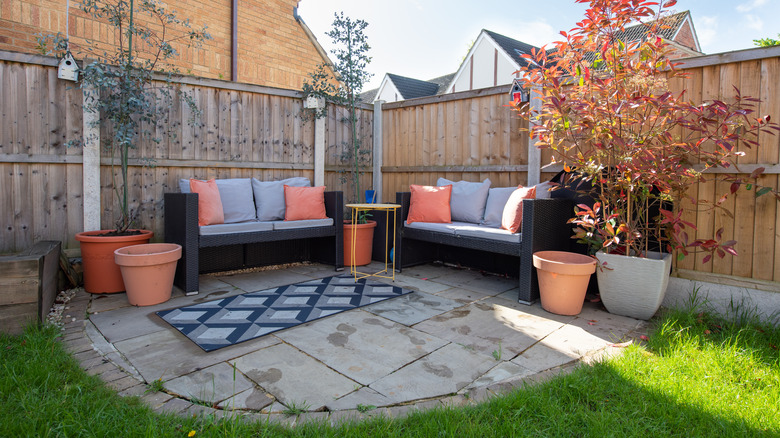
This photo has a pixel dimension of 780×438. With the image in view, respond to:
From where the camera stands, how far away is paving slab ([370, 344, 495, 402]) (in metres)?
1.87

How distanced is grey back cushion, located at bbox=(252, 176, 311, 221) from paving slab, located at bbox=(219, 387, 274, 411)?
8.06ft

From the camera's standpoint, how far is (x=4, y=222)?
10.6 ft

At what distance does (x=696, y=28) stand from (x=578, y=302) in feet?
62.9

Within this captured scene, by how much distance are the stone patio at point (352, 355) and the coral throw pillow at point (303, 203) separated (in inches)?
44.0

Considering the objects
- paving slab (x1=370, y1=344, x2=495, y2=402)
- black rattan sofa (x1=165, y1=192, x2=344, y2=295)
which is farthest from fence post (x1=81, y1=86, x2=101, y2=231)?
paving slab (x1=370, y1=344, x2=495, y2=402)

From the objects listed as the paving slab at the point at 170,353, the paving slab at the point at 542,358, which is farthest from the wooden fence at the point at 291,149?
the paving slab at the point at 170,353

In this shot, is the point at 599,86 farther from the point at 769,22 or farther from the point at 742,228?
the point at 769,22

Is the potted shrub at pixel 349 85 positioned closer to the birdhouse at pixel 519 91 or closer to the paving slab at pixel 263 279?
the paving slab at pixel 263 279

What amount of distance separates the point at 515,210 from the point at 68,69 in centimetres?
369

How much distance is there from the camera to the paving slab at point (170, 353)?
203 centimetres

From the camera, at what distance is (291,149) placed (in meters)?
4.66

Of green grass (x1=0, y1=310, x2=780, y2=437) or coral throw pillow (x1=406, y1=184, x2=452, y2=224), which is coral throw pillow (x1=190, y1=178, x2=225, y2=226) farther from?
coral throw pillow (x1=406, y1=184, x2=452, y2=224)

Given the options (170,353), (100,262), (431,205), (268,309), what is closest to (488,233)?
(431,205)

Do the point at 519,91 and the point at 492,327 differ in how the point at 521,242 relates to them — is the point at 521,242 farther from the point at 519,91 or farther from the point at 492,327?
the point at 519,91
